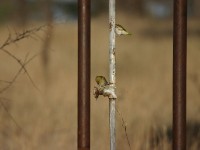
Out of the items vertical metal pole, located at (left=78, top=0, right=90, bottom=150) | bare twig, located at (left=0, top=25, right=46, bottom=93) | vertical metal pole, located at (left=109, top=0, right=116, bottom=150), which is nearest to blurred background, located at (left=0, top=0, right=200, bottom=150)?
bare twig, located at (left=0, top=25, right=46, bottom=93)

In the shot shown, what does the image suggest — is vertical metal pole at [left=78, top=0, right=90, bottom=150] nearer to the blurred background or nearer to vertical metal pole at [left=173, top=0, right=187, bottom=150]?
the blurred background

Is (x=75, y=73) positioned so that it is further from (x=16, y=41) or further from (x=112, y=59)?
(x=112, y=59)

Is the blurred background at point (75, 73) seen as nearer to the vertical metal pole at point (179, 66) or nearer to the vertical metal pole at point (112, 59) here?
the vertical metal pole at point (179, 66)

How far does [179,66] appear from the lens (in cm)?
167

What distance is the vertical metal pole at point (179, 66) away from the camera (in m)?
1.66

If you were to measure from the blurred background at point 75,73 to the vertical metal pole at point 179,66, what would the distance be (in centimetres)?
15

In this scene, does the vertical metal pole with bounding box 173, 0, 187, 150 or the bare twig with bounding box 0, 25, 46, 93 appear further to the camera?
the bare twig with bounding box 0, 25, 46, 93

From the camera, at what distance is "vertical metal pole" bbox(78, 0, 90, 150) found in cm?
170

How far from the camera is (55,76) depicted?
186 centimetres

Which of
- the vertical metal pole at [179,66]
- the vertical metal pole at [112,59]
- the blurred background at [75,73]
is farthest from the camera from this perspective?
the blurred background at [75,73]

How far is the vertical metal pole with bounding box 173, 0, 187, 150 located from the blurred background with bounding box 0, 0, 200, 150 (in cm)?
15

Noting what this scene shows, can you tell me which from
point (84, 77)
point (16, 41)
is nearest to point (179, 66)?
point (84, 77)

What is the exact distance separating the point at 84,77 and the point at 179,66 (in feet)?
1.05

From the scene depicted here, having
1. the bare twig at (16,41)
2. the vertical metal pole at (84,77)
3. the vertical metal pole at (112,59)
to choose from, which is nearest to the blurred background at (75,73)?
the bare twig at (16,41)
